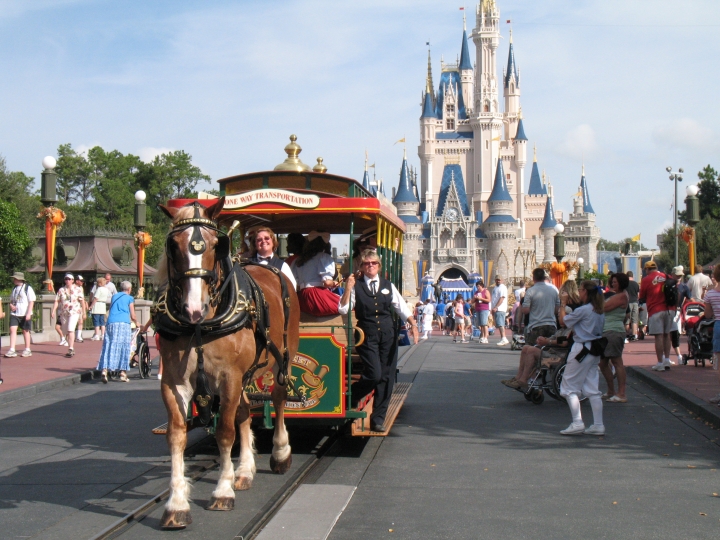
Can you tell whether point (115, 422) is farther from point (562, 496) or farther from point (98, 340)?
point (98, 340)

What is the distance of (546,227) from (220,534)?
424 ft

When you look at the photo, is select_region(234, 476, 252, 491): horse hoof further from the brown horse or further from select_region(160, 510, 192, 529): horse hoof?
select_region(160, 510, 192, 529): horse hoof

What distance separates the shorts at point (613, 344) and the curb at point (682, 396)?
1.03 meters

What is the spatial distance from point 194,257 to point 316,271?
3.09m

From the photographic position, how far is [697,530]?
5.66 m

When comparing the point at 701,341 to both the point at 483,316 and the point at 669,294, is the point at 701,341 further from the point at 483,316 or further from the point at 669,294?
the point at 483,316

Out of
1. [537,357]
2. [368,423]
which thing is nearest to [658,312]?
[537,357]

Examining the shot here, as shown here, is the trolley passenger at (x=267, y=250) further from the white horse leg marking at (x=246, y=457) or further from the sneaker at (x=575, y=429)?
the sneaker at (x=575, y=429)

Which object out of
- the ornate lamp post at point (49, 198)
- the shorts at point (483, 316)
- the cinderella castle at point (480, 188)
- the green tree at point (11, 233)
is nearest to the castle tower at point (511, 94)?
the cinderella castle at point (480, 188)

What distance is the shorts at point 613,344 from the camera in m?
11.8

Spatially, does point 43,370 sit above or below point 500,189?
below

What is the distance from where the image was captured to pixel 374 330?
852 centimetres

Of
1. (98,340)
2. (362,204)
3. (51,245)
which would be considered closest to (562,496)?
(362,204)

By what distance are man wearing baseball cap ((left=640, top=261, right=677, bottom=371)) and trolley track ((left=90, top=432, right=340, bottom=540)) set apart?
8645 mm
